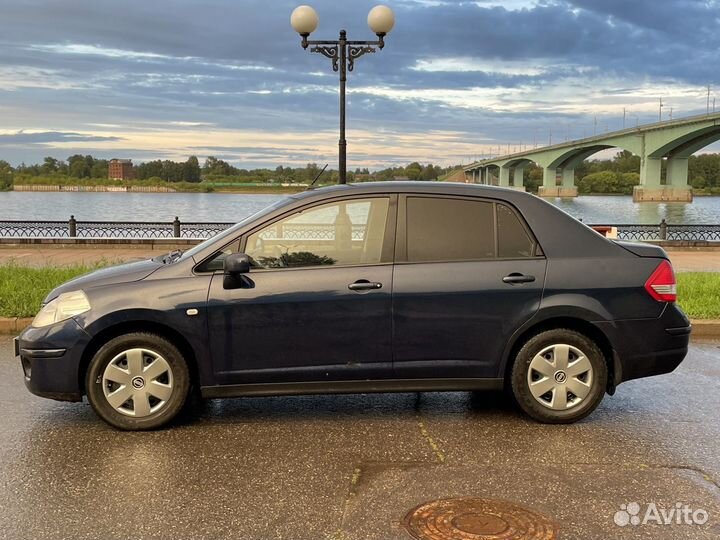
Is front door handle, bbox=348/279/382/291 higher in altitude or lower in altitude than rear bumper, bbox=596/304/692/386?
higher

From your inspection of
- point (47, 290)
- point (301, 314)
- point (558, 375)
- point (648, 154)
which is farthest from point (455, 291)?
point (648, 154)

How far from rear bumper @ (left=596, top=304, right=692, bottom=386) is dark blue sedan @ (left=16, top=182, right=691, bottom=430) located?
0.03ft

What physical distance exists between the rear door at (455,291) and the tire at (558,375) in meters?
0.20

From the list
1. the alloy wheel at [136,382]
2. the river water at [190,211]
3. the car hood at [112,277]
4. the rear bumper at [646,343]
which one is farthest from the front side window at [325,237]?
the river water at [190,211]

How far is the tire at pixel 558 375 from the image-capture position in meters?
4.80

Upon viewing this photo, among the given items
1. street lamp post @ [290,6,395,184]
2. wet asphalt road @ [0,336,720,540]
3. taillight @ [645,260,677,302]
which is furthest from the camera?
street lamp post @ [290,6,395,184]

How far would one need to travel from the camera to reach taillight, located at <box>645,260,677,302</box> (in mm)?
4926

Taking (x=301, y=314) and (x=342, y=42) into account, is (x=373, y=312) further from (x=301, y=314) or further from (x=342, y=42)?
(x=342, y=42)

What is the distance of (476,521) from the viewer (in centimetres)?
334

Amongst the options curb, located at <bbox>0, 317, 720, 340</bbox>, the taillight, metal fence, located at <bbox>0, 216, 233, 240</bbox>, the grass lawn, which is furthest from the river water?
the taillight

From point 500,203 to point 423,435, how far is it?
173 centimetres

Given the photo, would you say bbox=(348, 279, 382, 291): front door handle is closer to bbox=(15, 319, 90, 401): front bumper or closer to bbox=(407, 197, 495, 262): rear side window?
bbox=(407, 197, 495, 262): rear side window

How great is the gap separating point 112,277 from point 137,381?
0.74m

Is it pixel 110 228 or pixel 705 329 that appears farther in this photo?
pixel 110 228
